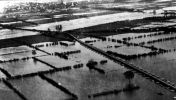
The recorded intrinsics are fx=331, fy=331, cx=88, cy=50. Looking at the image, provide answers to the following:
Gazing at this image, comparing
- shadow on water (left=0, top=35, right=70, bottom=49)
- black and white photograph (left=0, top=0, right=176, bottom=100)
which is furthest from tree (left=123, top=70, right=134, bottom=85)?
shadow on water (left=0, top=35, right=70, bottom=49)

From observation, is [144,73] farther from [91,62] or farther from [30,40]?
[30,40]

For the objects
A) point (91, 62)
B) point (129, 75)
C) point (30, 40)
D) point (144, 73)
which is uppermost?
point (129, 75)

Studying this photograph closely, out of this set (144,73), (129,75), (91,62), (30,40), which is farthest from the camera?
(30,40)

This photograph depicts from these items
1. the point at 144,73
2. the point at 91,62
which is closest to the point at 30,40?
the point at 91,62

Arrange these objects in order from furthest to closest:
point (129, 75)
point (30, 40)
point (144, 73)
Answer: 1. point (30, 40)
2. point (144, 73)
3. point (129, 75)

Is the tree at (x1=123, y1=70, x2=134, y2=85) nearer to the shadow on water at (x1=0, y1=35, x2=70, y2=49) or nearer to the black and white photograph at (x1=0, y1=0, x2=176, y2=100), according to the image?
the black and white photograph at (x1=0, y1=0, x2=176, y2=100)

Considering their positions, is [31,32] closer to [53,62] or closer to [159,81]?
[53,62]

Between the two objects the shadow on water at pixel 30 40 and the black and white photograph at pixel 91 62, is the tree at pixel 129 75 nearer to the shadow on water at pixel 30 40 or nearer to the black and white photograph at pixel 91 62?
the black and white photograph at pixel 91 62

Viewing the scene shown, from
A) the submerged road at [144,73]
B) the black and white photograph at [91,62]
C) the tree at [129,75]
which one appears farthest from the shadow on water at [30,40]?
the tree at [129,75]
